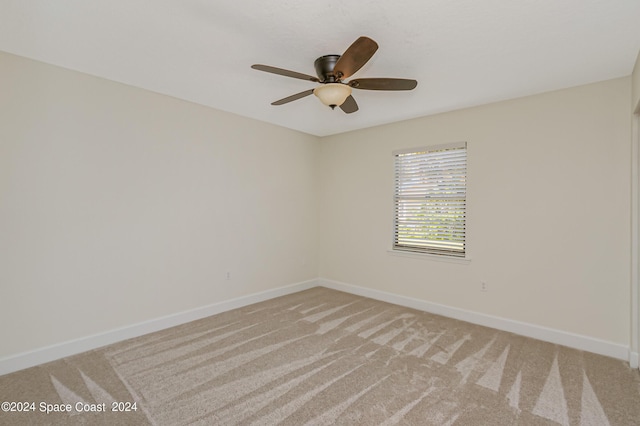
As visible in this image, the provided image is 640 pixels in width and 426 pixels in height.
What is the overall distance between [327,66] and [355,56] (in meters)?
0.44

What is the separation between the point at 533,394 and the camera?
2248mm

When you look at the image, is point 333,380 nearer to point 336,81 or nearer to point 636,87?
point 336,81

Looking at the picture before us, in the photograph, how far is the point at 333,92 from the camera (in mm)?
2369

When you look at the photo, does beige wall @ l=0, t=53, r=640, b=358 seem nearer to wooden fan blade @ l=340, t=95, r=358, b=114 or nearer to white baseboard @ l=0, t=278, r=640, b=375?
white baseboard @ l=0, t=278, r=640, b=375

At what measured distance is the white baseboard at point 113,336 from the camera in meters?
2.52

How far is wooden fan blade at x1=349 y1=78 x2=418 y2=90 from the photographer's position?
7.59 feet

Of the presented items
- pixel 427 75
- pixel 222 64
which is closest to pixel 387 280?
pixel 427 75

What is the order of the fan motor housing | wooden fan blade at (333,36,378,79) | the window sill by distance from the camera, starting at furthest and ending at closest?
the window sill, the fan motor housing, wooden fan blade at (333,36,378,79)

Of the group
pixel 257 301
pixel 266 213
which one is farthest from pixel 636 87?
pixel 257 301

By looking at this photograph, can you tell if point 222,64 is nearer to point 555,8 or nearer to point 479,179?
point 555,8

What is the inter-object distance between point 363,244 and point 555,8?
3465mm

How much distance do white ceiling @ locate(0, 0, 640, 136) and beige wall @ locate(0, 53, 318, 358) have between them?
37 cm

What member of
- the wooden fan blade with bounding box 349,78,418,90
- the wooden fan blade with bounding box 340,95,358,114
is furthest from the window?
the wooden fan blade with bounding box 349,78,418,90

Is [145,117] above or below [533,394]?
above
